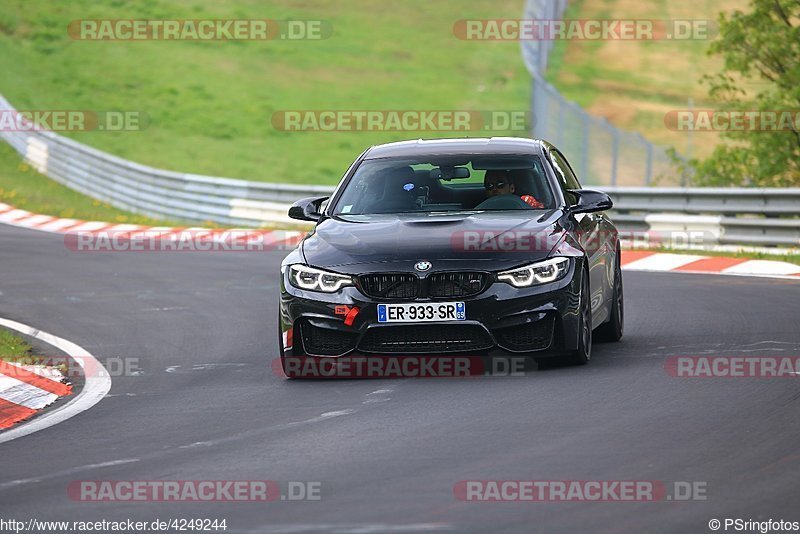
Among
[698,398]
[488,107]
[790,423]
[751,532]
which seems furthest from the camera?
[488,107]

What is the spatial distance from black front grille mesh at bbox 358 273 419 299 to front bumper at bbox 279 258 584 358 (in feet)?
0.18

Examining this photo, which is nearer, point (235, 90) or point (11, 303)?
point (11, 303)

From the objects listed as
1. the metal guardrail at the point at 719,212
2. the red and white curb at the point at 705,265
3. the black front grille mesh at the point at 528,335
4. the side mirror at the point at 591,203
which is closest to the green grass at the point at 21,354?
the black front grille mesh at the point at 528,335

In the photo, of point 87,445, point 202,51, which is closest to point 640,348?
point 87,445

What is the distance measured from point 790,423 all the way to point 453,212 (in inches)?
139

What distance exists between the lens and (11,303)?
16.8 metres

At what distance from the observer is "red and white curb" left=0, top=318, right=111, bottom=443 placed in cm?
964

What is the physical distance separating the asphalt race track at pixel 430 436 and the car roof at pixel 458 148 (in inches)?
63.4

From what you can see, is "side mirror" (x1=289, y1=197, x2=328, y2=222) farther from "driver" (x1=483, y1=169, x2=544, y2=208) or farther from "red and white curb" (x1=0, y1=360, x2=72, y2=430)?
"red and white curb" (x1=0, y1=360, x2=72, y2=430)

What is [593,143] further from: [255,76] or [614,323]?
[255,76]

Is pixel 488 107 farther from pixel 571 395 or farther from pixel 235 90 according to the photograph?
pixel 571 395

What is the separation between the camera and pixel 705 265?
19.2 meters

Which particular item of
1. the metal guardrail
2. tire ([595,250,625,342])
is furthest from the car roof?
the metal guardrail

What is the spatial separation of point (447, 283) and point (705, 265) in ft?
31.7
